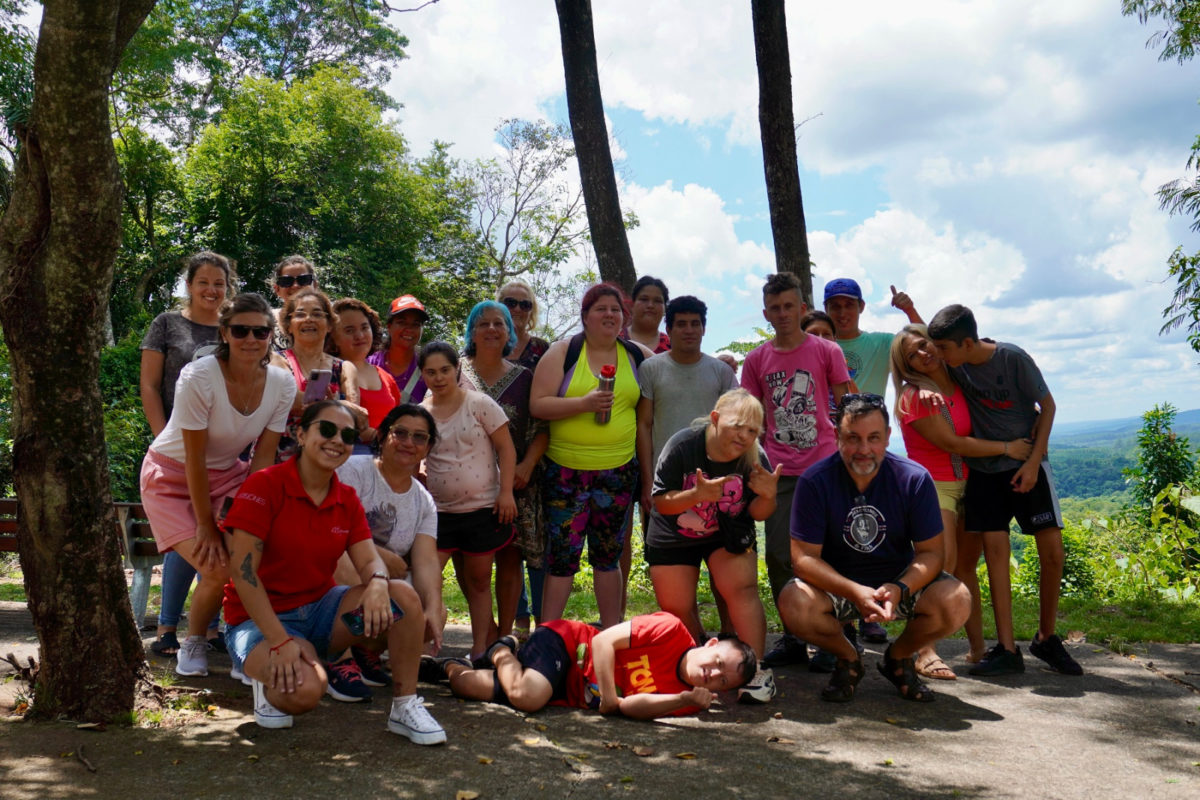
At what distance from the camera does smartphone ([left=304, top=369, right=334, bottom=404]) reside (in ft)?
16.8

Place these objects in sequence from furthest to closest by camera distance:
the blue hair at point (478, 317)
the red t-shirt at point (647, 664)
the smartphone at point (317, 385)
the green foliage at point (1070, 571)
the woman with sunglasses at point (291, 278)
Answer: the green foliage at point (1070, 571)
the woman with sunglasses at point (291, 278)
the blue hair at point (478, 317)
the smartphone at point (317, 385)
the red t-shirt at point (647, 664)

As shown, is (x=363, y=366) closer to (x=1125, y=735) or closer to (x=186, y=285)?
(x=186, y=285)

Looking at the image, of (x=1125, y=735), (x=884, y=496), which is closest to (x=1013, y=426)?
(x=884, y=496)

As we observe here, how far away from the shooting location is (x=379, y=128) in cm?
2789

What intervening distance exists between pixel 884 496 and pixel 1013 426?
1.24 metres

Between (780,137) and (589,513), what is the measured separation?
5.07 meters

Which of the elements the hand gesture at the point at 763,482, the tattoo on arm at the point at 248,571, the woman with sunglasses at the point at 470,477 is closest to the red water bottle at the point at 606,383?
the woman with sunglasses at the point at 470,477

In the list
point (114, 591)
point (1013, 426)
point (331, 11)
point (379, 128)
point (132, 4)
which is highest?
point (331, 11)

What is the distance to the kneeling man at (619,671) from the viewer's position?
14.1 ft

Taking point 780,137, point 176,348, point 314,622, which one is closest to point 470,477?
point 314,622

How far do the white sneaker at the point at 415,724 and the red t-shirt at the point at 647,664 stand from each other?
849 millimetres

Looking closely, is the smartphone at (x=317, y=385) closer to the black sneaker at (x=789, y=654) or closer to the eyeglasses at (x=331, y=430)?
the eyeglasses at (x=331, y=430)

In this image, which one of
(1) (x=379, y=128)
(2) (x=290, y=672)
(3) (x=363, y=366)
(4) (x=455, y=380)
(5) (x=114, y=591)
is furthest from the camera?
(1) (x=379, y=128)

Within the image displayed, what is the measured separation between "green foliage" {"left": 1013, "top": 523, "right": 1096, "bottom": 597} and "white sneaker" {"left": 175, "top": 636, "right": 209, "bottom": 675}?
9.36m
